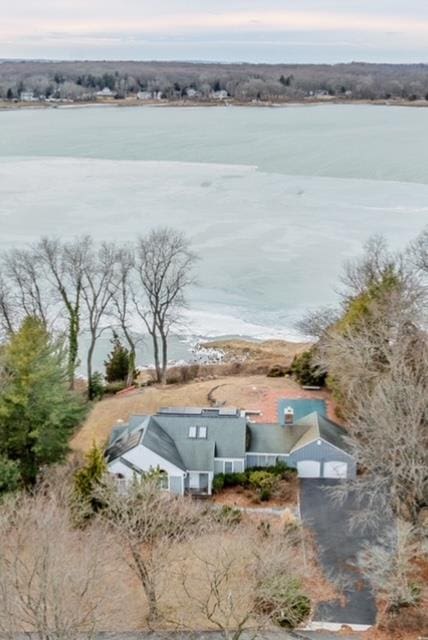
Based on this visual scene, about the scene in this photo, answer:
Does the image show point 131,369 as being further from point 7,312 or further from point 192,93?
point 192,93

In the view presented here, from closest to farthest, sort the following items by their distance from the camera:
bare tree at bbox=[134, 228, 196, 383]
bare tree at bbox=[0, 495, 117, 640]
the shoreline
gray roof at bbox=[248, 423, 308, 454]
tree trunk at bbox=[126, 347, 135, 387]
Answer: bare tree at bbox=[0, 495, 117, 640] < gray roof at bbox=[248, 423, 308, 454] < tree trunk at bbox=[126, 347, 135, 387] < bare tree at bbox=[134, 228, 196, 383] < the shoreline

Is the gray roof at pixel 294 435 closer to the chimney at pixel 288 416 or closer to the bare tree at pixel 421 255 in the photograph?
the chimney at pixel 288 416

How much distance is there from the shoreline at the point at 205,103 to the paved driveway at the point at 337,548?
95.5 meters

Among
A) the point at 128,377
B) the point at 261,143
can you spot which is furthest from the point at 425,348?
the point at 261,143

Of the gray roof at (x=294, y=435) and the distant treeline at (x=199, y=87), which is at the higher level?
the distant treeline at (x=199, y=87)

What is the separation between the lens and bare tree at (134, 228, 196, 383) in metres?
27.7

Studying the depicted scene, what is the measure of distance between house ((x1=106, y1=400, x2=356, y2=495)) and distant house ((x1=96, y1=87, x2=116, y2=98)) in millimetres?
116409

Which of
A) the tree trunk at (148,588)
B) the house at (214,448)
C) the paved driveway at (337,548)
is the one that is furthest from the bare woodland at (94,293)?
the tree trunk at (148,588)

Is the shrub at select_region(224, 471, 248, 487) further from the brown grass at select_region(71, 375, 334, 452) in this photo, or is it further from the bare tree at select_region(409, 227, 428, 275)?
the bare tree at select_region(409, 227, 428, 275)

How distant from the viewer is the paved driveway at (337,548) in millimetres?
14102

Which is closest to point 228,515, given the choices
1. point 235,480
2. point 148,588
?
point 235,480

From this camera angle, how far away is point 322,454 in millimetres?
19453

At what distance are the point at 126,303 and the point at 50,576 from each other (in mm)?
20290

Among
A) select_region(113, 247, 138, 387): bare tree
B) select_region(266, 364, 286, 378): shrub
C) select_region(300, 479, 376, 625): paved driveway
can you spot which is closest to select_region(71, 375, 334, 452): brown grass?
select_region(266, 364, 286, 378): shrub
